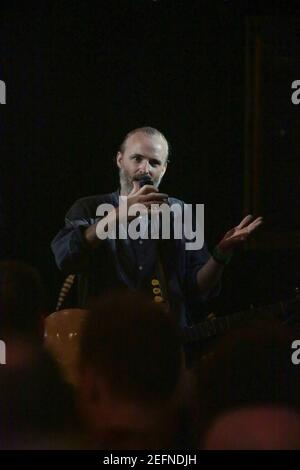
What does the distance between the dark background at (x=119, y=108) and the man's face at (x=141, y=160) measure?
45mm

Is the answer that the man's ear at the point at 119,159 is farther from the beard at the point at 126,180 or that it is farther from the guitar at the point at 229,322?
the guitar at the point at 229,322

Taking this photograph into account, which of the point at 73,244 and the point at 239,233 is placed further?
the point at 239,233

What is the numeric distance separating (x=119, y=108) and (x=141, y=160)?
0.83ft

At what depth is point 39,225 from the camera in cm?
311

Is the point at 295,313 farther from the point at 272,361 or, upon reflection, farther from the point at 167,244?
the point at 272,361

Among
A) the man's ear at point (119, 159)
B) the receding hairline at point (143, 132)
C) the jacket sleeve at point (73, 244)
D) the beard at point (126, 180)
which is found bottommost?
the jacket sleeve at point (73, 244)

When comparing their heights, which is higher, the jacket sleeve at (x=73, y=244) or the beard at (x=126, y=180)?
the beard at (x=126, y=180)

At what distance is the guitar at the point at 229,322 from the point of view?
309 cm

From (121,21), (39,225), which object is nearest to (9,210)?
(39,225)

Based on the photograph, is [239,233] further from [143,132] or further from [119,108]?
[119,108]

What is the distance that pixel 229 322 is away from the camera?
313cm

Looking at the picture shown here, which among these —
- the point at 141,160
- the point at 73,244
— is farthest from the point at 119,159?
the point at 73,244

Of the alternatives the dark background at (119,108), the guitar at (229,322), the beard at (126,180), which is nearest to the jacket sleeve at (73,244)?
the dark background at (119,108)

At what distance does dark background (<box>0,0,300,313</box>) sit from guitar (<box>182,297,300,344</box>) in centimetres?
9
